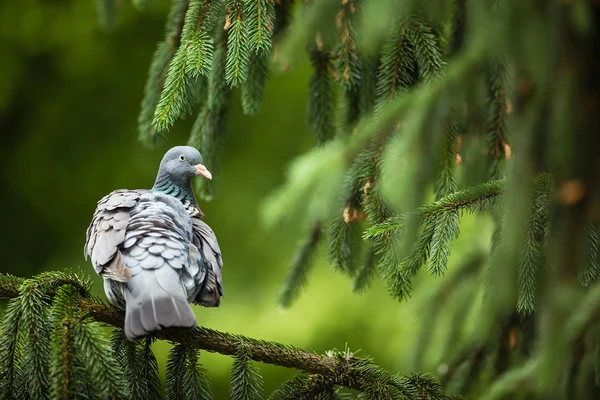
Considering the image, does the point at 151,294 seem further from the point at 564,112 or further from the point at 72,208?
the point at 72,208

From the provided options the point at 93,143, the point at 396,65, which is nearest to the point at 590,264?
the point at 396,65

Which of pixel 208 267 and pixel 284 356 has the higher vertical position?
pixel 208 267

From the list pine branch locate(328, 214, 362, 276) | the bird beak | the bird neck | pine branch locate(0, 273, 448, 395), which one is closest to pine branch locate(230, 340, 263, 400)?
pine branch locate(0, 273, 448, 395)

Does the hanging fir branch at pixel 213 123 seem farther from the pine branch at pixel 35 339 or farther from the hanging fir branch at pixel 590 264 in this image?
the hanging fir branch at pixel 590 264

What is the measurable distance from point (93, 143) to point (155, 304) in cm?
447

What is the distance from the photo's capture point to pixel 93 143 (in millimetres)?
6301

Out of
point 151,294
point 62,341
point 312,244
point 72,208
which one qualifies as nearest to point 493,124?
point 312,244

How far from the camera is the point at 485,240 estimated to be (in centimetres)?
354

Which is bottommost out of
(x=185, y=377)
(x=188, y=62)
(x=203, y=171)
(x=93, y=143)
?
(x=185, y=377)

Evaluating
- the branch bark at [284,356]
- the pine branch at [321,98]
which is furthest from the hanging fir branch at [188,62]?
the branch bark at [284,356]

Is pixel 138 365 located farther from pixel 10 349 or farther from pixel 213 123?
pixel 213 123

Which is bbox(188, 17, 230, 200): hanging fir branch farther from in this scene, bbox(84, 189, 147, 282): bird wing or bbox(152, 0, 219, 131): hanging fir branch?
bbox(84, 189, 147, 282): bird wing

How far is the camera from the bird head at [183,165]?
296 cm

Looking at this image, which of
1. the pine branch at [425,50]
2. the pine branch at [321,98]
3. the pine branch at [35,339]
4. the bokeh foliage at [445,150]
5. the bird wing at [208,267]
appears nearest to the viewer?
the bokeh foliage at [445,150]
